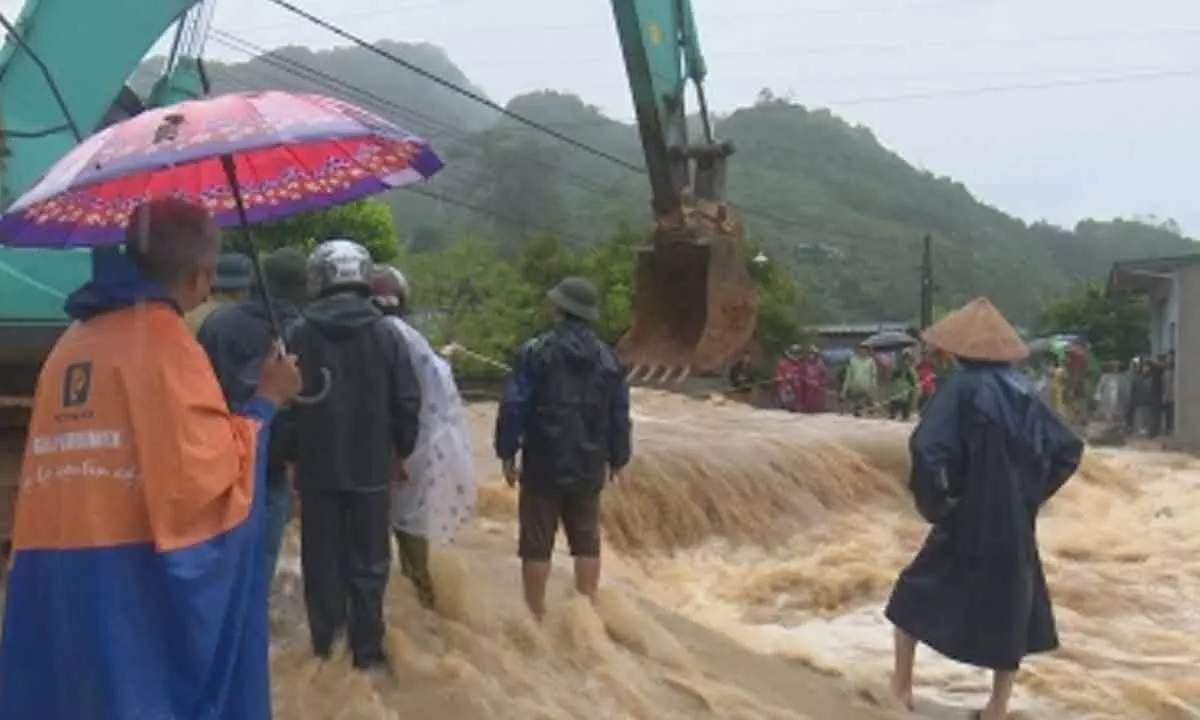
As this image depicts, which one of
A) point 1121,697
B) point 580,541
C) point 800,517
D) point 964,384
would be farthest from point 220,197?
point 800,517

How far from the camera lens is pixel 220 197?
4816 millimetres

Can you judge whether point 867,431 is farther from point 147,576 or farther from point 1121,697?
point 147,576

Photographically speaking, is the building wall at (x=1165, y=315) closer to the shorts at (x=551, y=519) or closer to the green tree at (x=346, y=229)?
the green tree at (x=346, y=229)

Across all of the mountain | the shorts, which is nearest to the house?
the shorts

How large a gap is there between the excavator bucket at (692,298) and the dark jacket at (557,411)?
7616 millimetres

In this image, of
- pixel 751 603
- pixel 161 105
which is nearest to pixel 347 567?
pixel 161 105

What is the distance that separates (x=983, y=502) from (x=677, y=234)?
8572 millimetres

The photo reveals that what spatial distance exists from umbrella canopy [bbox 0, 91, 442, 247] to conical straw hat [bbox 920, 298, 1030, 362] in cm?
213

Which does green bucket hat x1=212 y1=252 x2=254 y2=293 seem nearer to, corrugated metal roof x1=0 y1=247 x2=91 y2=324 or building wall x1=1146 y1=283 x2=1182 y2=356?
corrugated metal roof x1=0 y1=247 x2=91 y2=324

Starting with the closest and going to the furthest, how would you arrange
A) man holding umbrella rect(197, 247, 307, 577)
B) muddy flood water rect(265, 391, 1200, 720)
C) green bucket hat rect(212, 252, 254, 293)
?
1. man holding umbrella rect(197, 247, 307, 577)
2. muddy flood water rect(265, 391, 1200, 720)
3. green bucket hat rect(212, 252, 254, 293)

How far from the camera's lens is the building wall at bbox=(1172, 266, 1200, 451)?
21891mm

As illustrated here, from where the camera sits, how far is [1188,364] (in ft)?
72.7

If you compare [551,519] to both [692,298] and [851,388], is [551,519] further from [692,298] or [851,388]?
[851,388]

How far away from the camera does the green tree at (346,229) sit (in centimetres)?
2103
